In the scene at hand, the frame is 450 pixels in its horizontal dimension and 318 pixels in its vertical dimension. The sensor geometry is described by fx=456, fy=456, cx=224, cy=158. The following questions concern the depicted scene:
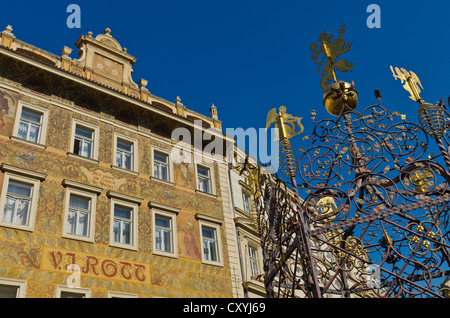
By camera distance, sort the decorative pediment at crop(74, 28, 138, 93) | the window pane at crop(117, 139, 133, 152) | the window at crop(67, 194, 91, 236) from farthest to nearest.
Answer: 1. the decorative pediment at crop(74, 28, 138, 93)
2. the window pane at crop(117, 139, 133, 152)
3. the window at crop(67, 194, 91, 236)

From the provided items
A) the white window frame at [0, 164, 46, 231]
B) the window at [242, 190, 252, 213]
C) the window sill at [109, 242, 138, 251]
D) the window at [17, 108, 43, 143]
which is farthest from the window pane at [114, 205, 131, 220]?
the window at [242, 190, 252, 213]

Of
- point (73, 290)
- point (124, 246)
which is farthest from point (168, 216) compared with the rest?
point (73, 290)

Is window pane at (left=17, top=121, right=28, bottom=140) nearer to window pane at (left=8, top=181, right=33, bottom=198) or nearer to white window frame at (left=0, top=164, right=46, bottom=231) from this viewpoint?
white window frame at (left=0, top=164, right=46, bottom=231)

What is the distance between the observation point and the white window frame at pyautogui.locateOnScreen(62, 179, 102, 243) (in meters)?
12.2

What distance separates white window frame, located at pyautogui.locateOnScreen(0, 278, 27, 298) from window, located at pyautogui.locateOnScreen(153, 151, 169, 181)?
19.5 feet

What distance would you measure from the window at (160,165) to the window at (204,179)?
1389 mm

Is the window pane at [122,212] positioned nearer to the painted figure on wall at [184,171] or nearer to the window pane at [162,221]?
the window pane at [162,221]

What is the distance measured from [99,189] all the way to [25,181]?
2084 millimetres

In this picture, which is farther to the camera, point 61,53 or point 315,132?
point 61,53

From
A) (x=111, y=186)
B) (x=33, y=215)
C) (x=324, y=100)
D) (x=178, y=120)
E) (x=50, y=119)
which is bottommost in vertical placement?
(x=324, y=100)

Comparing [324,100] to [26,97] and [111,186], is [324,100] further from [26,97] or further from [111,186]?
[26,97]

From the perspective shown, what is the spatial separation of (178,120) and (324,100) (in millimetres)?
11724
